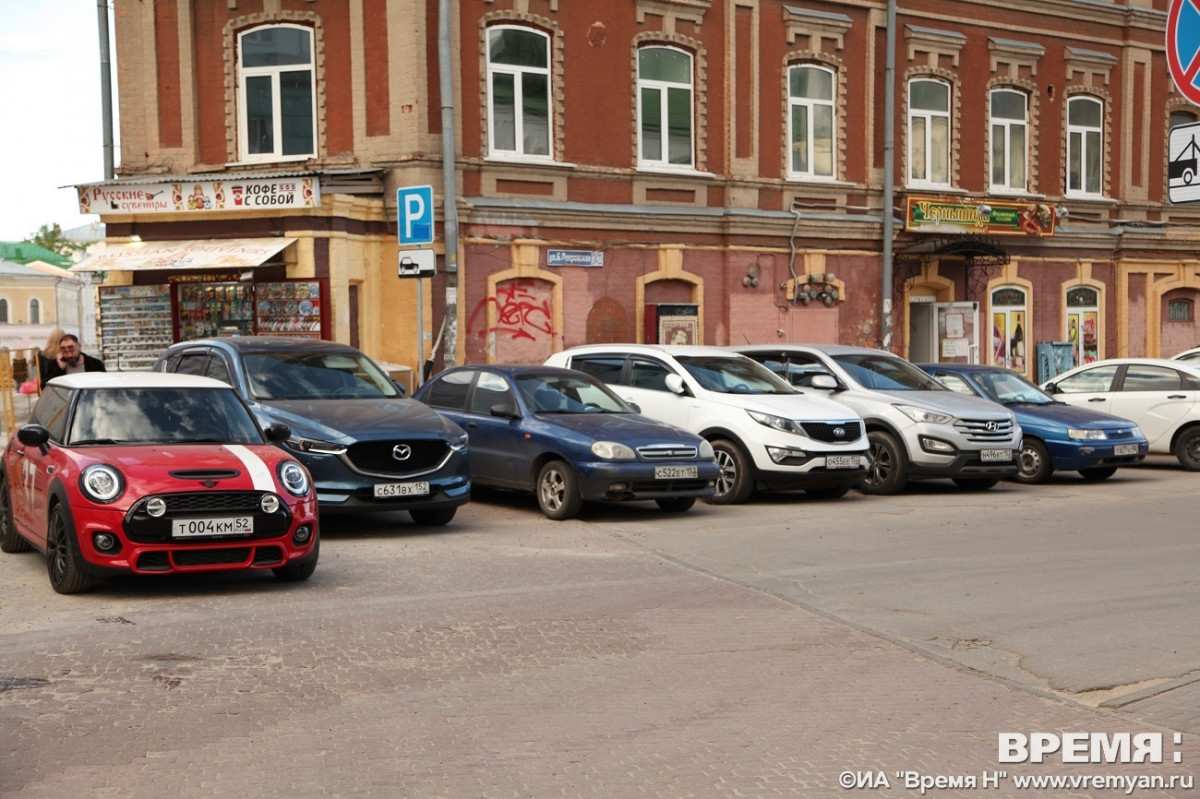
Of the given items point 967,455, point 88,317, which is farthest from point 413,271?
point 88,317

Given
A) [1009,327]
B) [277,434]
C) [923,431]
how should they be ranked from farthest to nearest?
[1009,327] < [923,431] < [277,434]

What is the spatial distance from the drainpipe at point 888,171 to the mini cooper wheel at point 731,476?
1277 cm

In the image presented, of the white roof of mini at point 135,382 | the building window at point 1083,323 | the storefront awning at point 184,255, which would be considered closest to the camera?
the white roof of mini at point 135,382

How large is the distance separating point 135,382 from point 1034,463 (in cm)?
1209

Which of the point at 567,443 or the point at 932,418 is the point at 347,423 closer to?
the point at 567,443

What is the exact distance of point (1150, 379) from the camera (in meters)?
20.4

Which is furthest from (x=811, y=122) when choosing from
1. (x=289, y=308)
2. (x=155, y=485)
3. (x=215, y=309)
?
(x=155, y=485)

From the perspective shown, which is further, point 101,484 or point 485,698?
point 101,484

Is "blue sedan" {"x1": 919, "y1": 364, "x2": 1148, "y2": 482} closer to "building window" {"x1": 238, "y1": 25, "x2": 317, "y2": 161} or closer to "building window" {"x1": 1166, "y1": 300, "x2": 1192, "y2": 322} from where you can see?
"building window" {"x1": 238, "y1": 25, "x2": 317, "y2": 161}

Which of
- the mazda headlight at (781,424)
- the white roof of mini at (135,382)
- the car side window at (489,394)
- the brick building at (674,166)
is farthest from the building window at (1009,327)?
the white roof of mini at (135,382)

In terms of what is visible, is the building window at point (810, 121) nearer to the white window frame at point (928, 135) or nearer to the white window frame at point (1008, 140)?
the white window frame at point (928, 135)

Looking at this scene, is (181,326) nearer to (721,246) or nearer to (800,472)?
(721,246)

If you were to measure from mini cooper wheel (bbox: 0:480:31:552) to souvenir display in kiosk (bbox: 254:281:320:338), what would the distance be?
10.3 metres

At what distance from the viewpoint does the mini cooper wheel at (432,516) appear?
1321cm
